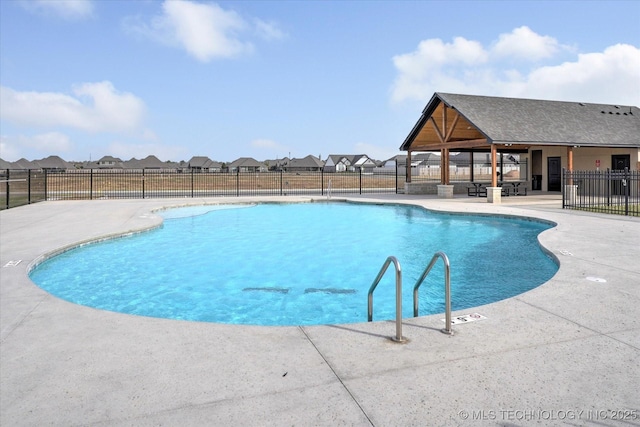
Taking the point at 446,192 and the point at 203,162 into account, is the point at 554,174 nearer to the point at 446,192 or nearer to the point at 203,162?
the point at 446,192

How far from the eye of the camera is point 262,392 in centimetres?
314

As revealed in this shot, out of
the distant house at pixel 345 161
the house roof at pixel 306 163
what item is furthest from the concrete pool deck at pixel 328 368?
the distant house at pixel 345 161

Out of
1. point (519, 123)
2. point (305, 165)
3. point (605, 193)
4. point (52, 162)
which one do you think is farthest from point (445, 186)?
point (305, 165)

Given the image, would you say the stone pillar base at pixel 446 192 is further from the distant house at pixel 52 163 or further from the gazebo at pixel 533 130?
the distant house at pixel 52 163

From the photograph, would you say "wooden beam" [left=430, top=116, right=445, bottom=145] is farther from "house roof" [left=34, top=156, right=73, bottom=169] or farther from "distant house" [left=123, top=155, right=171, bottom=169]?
"distant house" [left=123, top=155, right=171, bottom=169]

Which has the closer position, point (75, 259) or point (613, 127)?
point (75, 259)

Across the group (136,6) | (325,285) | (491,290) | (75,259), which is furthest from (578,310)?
(136,6)

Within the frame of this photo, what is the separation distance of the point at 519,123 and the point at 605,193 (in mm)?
6091

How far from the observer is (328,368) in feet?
11.5

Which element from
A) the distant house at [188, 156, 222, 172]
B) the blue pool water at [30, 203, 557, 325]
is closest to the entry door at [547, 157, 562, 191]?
the blue pool water at [30, 203, 557, 325]

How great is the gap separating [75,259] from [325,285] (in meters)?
5.31

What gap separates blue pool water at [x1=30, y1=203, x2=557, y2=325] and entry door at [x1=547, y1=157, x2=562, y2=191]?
14.1 meters

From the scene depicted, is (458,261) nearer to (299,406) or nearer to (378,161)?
(299,406)

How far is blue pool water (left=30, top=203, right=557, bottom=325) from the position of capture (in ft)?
23.5
